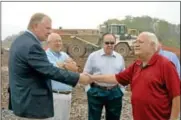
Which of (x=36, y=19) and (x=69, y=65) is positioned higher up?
(x=36, y=19)

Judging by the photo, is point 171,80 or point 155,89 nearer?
point 171,80

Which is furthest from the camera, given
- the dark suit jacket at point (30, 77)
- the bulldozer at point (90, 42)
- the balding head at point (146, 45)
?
the bulldozer at point (90, 42)

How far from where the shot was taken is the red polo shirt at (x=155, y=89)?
12.4ft

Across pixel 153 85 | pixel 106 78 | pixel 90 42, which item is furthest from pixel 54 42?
pixel 90 42

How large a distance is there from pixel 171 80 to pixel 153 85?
0.21 m

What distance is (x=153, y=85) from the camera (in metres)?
3.88

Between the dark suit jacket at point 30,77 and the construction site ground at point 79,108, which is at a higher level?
the dark suit jacket at point 30,77

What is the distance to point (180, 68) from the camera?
5.82 metres

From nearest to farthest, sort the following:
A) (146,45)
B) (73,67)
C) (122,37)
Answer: (146,45), (73,67), (122,37)

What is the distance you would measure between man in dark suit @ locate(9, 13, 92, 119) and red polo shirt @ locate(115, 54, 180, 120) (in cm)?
81

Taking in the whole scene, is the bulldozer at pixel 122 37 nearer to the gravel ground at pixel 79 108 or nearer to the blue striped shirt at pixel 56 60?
the gravel ground at pixel 79 108

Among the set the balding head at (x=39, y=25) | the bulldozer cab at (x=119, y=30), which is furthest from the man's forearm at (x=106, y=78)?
the bulldozer cab at (x=119, y=30)

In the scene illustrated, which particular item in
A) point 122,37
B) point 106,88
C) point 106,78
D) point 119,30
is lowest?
point 106,88

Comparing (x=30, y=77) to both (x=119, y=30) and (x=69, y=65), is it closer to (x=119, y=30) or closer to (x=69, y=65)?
(x=69, y=65)
